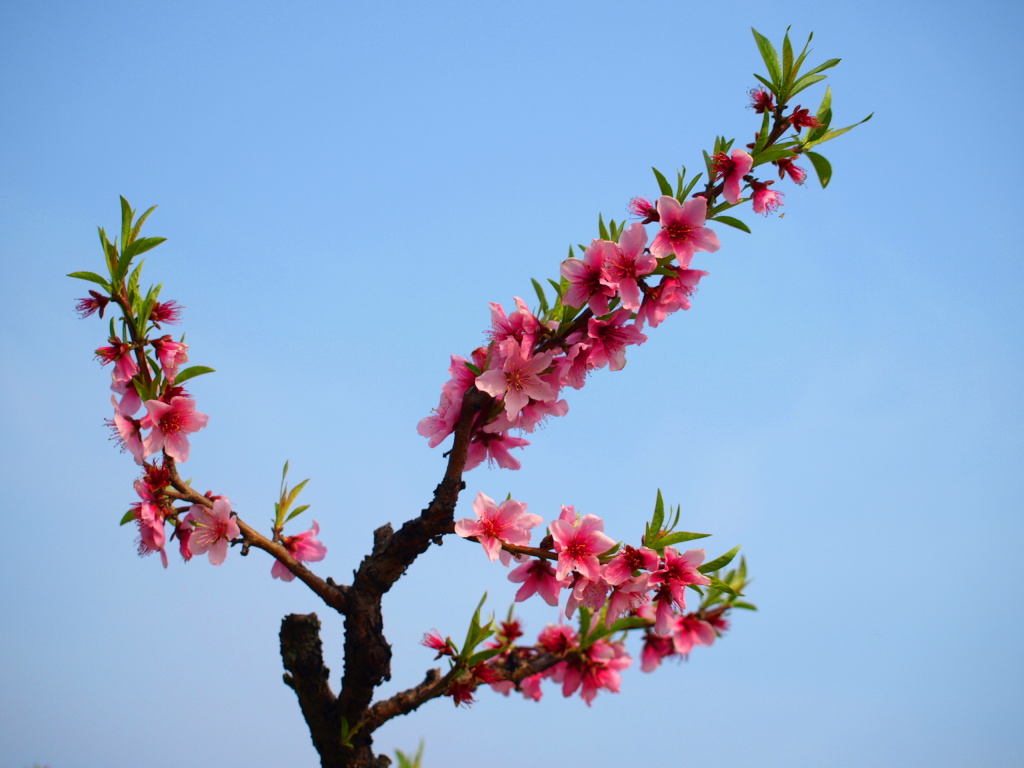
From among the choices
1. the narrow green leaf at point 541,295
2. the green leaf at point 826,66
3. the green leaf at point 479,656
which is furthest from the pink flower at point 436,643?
the green leaf at point 826,66

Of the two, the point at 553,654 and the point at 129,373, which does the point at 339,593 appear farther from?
the point at 553,654

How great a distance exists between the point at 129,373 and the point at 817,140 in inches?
103

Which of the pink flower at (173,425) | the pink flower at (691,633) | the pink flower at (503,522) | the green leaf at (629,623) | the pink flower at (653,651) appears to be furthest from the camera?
the pink flower at (653,651)

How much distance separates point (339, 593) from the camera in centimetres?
281

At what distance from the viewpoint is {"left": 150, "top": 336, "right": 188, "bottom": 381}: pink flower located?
8.72ft

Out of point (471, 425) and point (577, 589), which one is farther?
point (471, 425)

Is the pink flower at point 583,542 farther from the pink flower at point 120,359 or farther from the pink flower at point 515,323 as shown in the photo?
the pink flower at point 120,359

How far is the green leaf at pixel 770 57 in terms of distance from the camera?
2584 millimetres

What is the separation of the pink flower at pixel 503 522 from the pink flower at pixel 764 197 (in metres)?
1.37

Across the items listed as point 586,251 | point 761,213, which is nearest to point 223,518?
point 586,251

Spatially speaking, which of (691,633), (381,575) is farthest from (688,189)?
(691,633)

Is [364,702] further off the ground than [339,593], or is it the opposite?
[339,593]

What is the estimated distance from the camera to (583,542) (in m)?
2.44

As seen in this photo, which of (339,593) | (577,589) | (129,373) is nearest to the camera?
(577,589)
